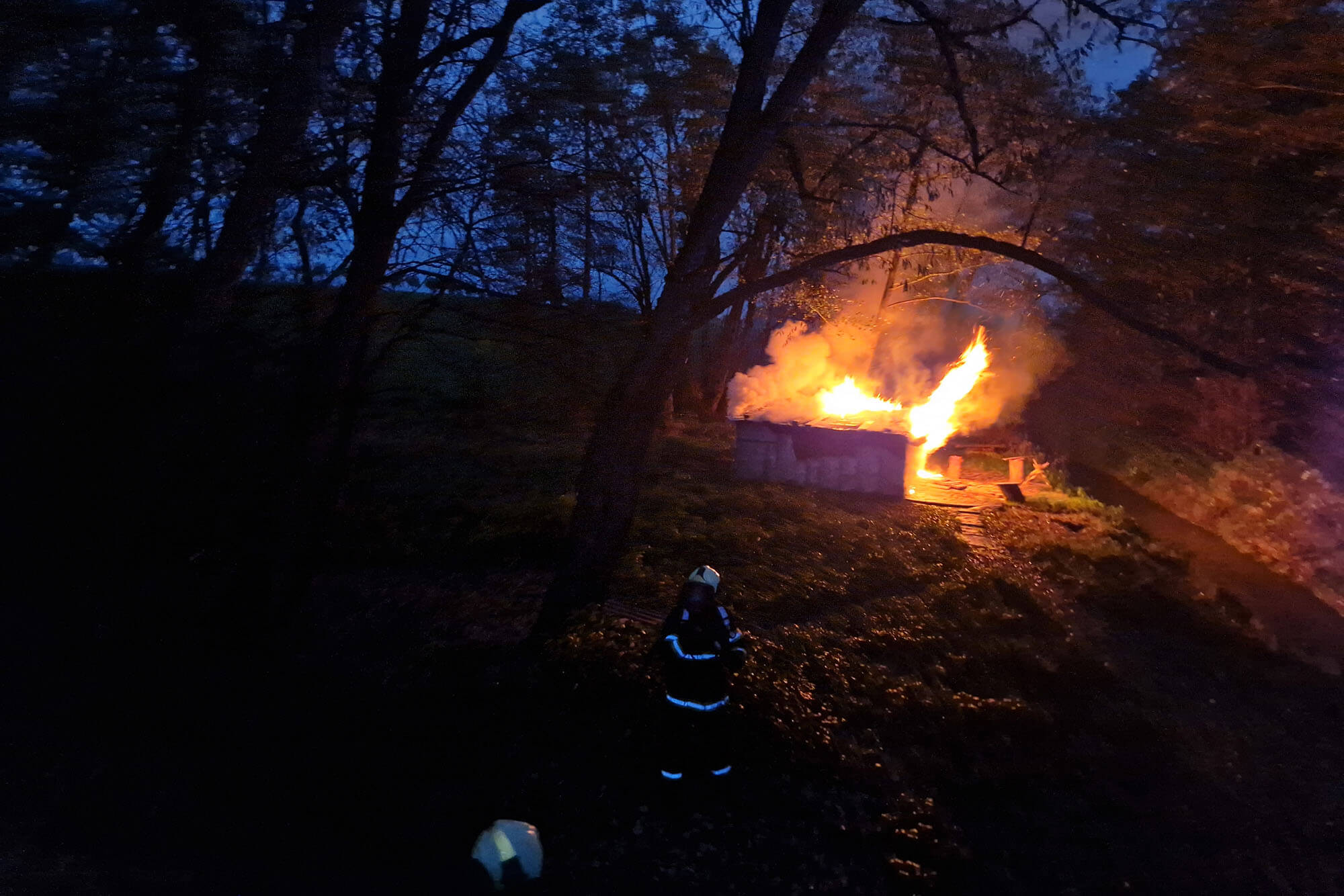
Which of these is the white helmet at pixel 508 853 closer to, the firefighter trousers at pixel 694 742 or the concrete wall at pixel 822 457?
the firefighter trousers at pixel 694 742

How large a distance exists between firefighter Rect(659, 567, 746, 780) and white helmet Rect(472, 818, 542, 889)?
104 cm

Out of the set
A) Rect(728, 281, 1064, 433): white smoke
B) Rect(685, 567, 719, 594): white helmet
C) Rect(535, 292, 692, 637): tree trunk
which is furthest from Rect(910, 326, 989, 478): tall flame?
Rect(685, 567, 719, 594): white helmet

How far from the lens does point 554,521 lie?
10.4 metres

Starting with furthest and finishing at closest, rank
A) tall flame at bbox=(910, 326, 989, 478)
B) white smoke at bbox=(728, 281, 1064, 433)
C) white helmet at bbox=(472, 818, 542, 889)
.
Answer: white smoke at bbox=(728, 281, 1064, 433)
tall flame at bbox=(910, 326, 989, 478)
white helmet at bbox=(472, 818, 542, 889)

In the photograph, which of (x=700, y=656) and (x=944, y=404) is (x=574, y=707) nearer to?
(x=700, y=656)

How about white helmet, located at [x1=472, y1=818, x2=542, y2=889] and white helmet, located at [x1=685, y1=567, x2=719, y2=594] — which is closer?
white helmet, located at [x1=472, y1=818, x2=542, y2=889]

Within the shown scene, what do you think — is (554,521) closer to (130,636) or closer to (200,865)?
(130,636)

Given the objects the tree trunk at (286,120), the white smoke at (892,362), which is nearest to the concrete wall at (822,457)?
the white smoke at (892,362)

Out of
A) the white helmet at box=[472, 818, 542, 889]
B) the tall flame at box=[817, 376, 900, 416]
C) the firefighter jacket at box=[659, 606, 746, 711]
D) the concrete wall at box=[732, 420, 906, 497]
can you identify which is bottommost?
the white helmet at box=[472, 818, 542, 889]

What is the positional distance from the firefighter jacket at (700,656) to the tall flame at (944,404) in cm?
1166

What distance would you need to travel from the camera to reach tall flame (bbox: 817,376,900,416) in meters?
16.1

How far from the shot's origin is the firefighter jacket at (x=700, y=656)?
4941mm

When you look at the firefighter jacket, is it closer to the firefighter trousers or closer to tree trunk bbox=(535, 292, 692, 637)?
the firefighter trousers

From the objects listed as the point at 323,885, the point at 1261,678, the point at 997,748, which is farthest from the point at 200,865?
the point at 1261,678
